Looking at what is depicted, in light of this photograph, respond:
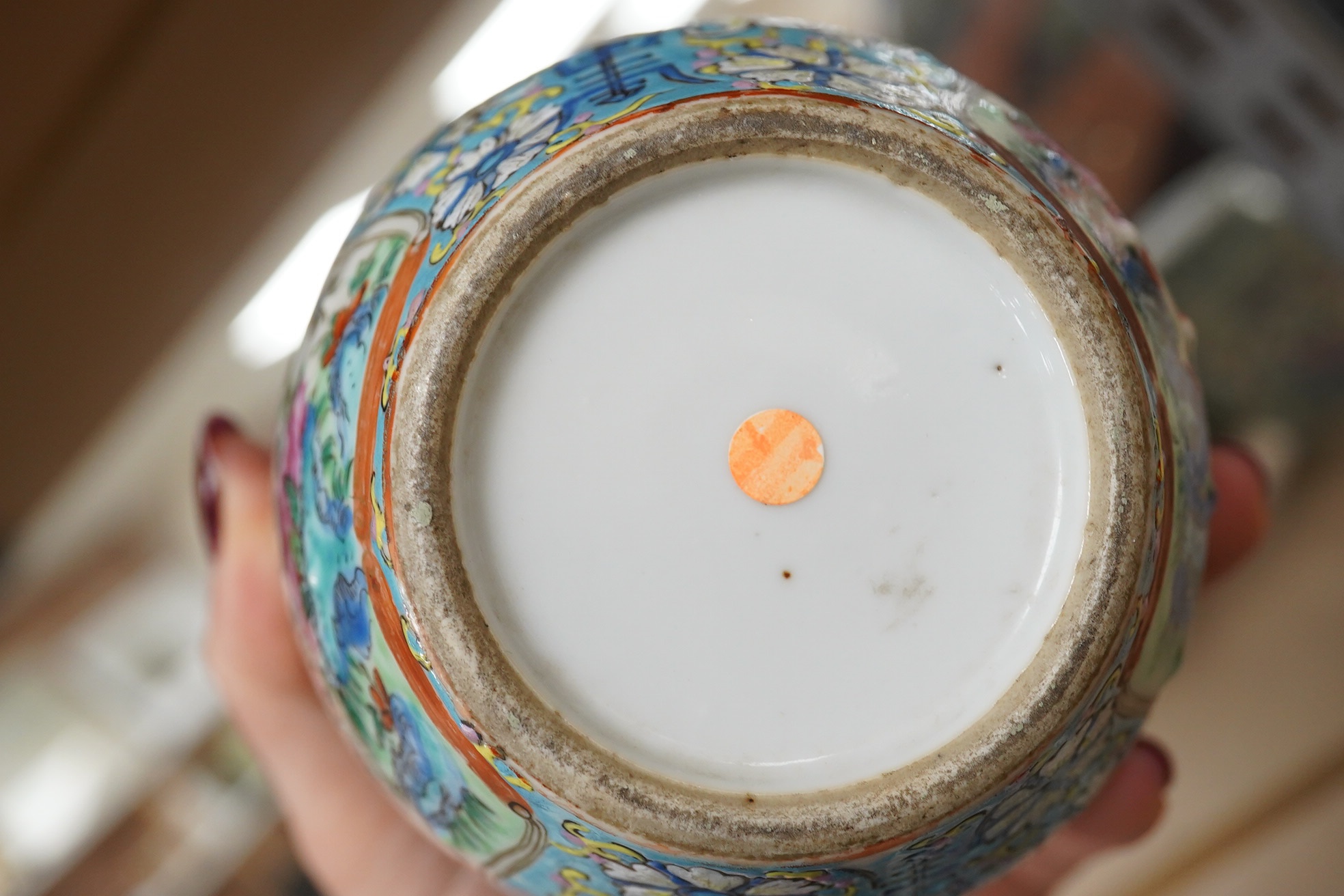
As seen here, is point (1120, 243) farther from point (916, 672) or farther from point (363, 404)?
point (363, 404)

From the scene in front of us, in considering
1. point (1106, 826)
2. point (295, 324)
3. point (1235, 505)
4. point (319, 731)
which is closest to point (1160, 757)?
point (1106, 826)

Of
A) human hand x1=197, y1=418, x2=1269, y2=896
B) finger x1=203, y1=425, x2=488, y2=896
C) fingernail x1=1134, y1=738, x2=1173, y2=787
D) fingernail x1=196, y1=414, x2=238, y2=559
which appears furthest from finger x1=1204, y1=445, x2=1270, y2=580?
fingernail x1=196, y1=414, x2=238, y2=559

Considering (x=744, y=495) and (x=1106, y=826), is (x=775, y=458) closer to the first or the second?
(x=744, y=495)

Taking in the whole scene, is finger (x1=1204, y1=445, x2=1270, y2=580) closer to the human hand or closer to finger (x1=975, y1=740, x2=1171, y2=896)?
the human hand

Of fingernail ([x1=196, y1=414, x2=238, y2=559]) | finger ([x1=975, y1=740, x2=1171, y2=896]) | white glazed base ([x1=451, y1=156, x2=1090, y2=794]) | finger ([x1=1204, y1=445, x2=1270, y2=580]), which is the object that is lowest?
finger ([x1=975, y1=740, x2=1171, y2=896])

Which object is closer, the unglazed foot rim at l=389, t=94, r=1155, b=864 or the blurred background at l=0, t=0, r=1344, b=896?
the unglazed foot rim at l=389, t=94, r=1155, b=864

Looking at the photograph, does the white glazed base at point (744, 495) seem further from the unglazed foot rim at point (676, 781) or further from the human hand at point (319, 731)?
the human hand at point (319, 731)

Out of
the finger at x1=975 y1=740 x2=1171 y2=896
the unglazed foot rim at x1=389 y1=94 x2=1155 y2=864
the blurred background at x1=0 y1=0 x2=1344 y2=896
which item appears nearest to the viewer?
the unglazed foot rim at x1=389 y1=94 x2=1155 y2=864

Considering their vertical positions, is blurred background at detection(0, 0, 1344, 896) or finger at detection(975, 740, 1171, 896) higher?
blurred background at detection(0, 0, 1344, 896)

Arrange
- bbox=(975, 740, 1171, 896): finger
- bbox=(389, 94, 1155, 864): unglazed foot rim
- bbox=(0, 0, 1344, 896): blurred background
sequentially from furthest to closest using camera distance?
1. bbox=(0, 0, 1344, 896): blurred background
2. bbox=(975, 740, 1171, 896): finger
3. bbox=(389, 94, 1155, 864): unglazed foot rim
